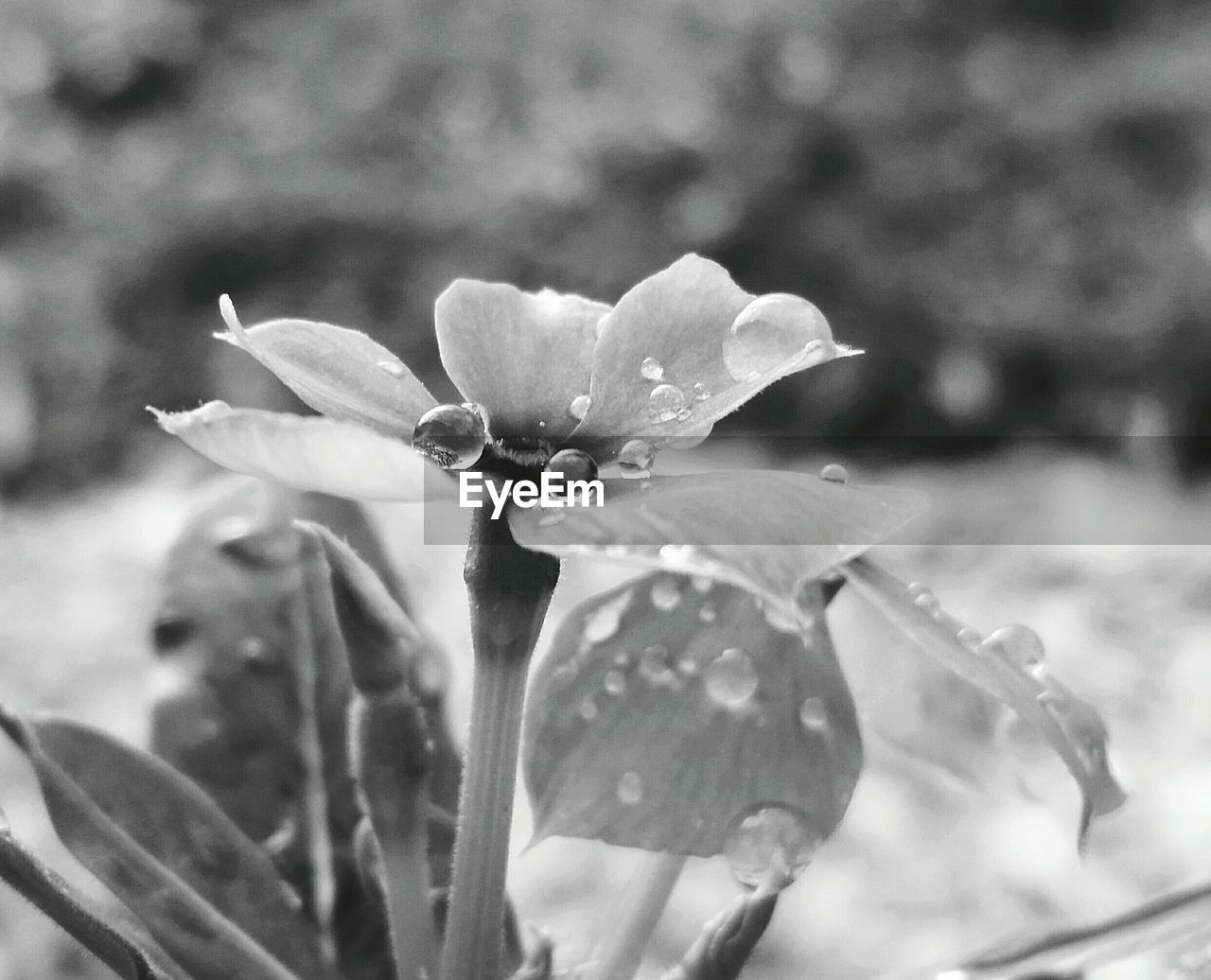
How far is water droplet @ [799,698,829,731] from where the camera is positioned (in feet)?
0.90

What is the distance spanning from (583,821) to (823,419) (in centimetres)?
159

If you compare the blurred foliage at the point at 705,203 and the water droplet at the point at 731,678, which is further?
the blurred foliage at the point at 705,203

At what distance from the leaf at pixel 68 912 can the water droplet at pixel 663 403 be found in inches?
5.5

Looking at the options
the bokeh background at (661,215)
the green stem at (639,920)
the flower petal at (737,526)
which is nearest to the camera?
the flower petal at (737,526)

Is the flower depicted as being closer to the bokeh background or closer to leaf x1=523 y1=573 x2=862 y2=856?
leaf x1=523 y1=573 x2=862 y2=856

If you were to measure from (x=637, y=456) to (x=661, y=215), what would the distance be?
1.72m

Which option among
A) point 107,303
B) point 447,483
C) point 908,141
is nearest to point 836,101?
point 908,141

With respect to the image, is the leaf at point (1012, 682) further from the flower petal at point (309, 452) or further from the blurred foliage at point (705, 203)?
the blurred foliage at point (705, 203)

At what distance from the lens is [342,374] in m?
0.26

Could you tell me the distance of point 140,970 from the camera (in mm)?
262

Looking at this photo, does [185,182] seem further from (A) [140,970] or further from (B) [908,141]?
(A) [140,970]

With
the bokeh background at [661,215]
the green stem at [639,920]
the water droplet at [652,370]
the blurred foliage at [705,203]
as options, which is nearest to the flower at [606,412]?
the water droplet at [652,370]

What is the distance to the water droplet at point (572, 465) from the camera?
0.25 metres

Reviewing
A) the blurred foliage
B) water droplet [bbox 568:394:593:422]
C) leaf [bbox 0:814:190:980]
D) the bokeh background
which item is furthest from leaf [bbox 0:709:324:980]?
the blurred foliage
